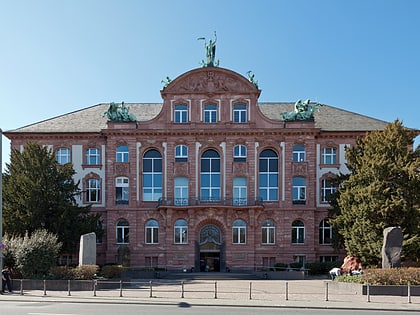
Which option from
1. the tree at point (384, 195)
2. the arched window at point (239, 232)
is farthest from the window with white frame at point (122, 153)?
the tree at point (384, 195)

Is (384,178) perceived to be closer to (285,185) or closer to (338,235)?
(338,235)

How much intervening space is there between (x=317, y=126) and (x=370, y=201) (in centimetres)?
1380

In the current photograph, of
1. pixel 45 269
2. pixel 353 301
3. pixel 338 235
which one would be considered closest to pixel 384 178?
pixel 338 235

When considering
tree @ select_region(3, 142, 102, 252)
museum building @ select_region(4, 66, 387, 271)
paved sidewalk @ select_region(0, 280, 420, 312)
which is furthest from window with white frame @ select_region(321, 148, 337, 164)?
paved sidewalk @ select_region(0, 280, 420, 312)

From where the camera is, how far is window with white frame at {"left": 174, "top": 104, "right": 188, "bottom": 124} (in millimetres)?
47125

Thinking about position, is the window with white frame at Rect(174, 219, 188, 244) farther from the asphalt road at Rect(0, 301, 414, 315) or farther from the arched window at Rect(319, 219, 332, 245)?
the asphalt road at Rect(0, 301, 414, 315)

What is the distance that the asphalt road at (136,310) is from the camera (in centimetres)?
1728

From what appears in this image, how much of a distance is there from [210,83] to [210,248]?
1639cm

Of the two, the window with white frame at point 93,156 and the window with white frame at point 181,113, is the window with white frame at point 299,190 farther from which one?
the window with white frame at point 93,156

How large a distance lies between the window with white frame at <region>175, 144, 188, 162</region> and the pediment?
18.0 ft

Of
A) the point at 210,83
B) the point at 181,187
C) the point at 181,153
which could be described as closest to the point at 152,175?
the point at 181,187

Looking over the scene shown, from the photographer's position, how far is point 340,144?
155ft

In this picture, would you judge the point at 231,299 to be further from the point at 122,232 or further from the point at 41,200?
the point at 122,232

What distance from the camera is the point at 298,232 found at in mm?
46438
